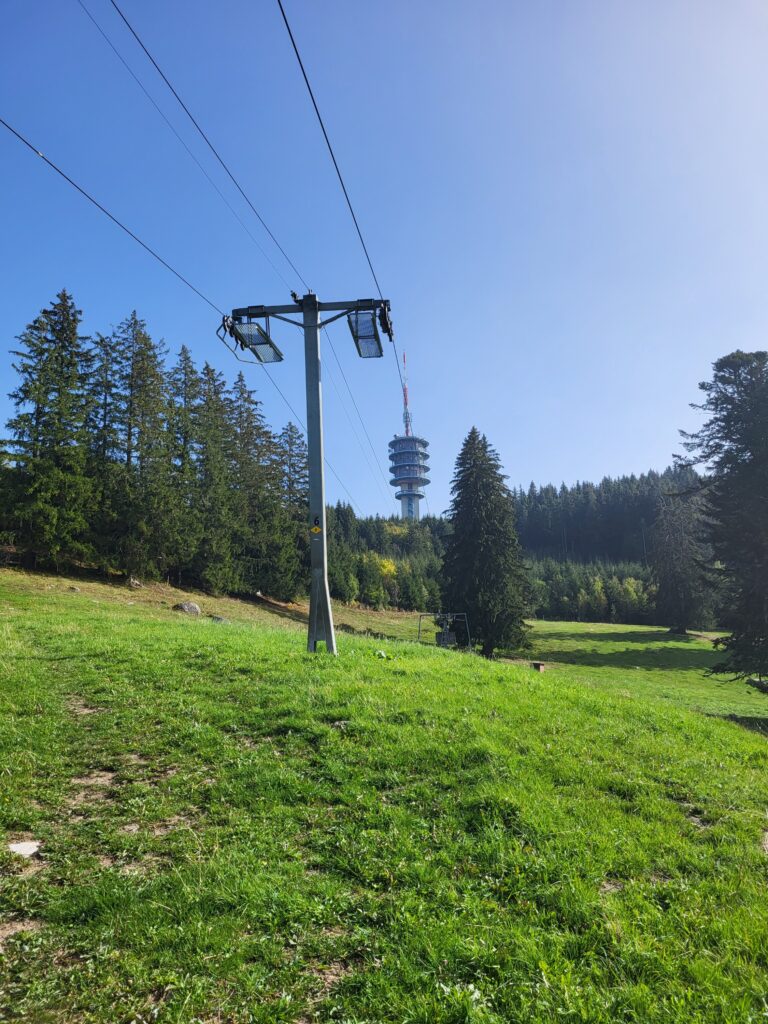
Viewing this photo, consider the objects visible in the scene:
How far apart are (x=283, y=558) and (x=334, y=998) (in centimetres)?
4605

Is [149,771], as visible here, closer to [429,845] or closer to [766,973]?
[429,845]

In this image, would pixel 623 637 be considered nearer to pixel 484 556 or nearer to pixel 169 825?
pixel 484 556

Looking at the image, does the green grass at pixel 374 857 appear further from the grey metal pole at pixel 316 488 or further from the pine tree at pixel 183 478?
the pine tree at pixel 183 478

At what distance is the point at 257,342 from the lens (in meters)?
12.1

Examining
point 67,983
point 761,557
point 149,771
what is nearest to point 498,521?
point 761,557

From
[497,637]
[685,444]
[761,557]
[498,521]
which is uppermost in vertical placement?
[685,444]

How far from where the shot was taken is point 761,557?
22281 millimetres

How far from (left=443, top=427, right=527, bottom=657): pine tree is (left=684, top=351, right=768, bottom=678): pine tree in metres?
13.8

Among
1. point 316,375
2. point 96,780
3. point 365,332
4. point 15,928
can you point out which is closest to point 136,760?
point 96,780

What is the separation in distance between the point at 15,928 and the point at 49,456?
3323cm

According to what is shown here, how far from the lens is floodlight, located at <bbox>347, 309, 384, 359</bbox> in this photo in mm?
11539

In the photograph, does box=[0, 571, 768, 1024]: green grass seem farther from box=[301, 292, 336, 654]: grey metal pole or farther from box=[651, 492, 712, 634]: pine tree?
box=[651, 492, 712, 634]: pine tree

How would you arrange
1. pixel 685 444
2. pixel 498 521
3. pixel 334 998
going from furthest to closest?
pixel 498 521 → pixel 685 444 → pixel 334 998

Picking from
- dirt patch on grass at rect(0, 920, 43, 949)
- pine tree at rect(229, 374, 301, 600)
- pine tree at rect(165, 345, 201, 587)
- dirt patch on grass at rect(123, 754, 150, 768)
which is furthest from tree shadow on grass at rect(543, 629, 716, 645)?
dirt patch on grass at rect(0, 920, 43, 949)
